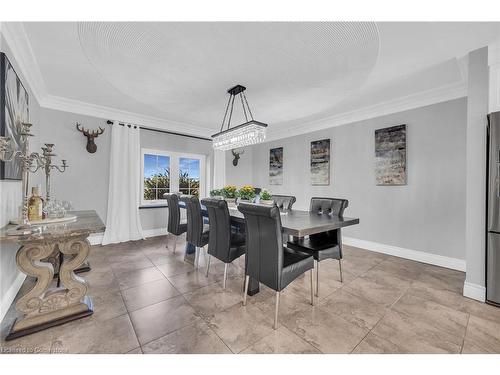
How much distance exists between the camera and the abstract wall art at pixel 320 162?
167 inches

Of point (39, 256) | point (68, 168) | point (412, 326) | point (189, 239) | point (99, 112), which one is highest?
point (99, 112)

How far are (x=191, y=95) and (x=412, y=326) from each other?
3.51 metres

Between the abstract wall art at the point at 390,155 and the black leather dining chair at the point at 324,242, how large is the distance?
1.42 m

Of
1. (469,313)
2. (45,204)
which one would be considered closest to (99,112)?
(45,204)

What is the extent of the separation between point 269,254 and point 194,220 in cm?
138

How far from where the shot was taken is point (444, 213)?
2910 millimetres

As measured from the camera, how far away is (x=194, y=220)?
2.74 meters

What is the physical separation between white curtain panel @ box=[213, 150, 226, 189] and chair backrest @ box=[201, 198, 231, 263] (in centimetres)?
290

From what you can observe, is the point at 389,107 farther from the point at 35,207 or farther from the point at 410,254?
the point at 35,207

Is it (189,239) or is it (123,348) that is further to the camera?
(189,239)

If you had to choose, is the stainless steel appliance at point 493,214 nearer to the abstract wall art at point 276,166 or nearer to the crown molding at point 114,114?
the abstract wall art at point 276,166
